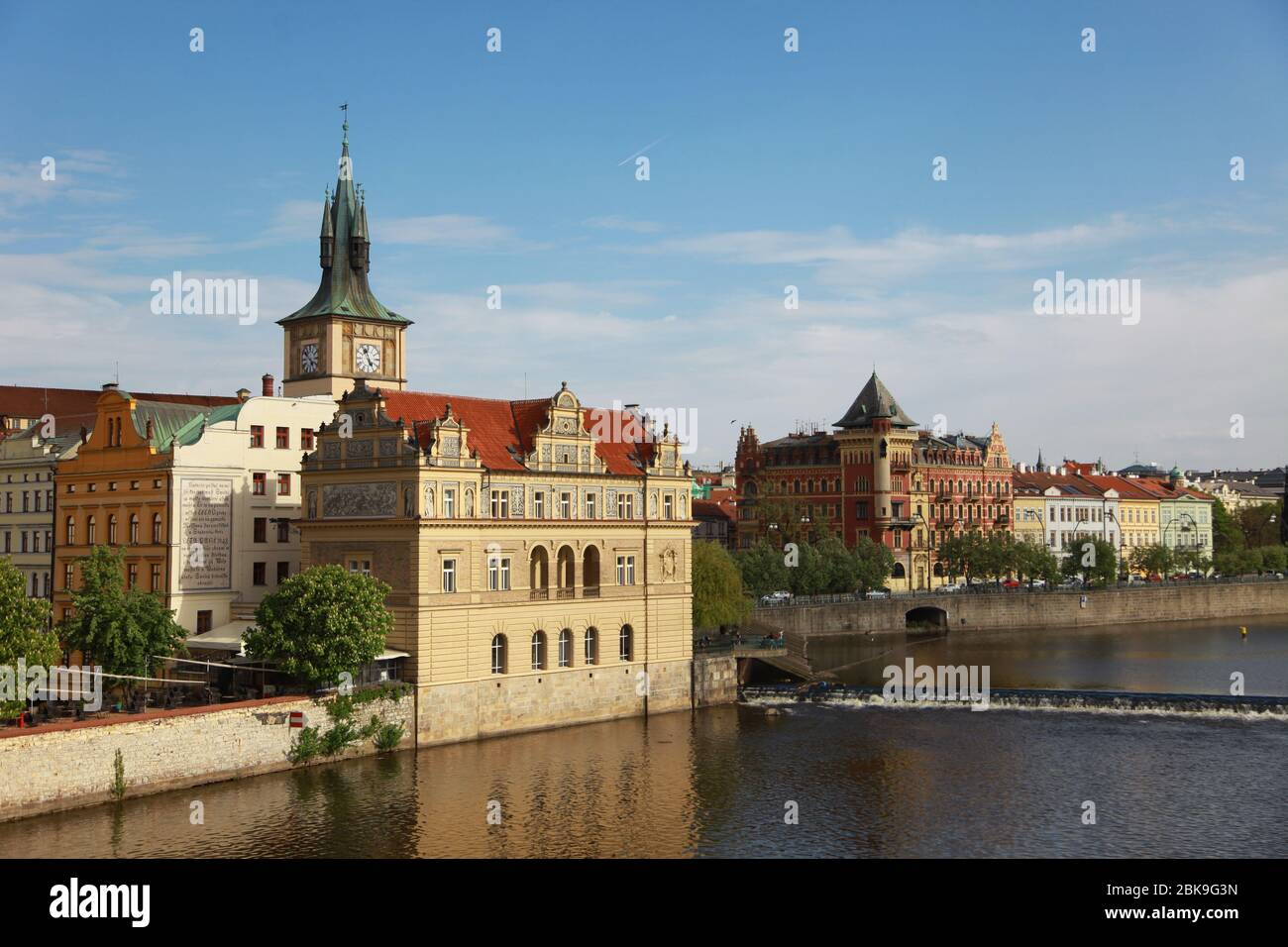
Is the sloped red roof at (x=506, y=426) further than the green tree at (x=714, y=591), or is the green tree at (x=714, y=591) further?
the green tree at (x=714, y=591)

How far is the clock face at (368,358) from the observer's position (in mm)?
79750

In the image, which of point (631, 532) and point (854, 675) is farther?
point (854, 675)

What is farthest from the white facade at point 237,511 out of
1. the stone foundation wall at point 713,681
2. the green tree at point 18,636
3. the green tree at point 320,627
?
the stone foundation wall at point 713,681

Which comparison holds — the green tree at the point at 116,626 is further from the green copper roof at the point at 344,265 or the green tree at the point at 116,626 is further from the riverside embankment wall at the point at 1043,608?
the riverside embankment wall at the point at 1043,608

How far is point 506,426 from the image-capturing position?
67.2 m

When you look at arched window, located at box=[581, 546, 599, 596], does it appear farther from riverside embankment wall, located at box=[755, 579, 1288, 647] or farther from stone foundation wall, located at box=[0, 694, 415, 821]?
riverside embankment wall, located at box=[755, 579, 1288, 647]

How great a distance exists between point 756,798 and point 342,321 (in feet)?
136

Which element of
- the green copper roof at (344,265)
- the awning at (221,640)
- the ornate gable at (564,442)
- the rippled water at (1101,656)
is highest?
the green copper roof at (344,265)

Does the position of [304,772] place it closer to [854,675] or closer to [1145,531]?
[854,675]

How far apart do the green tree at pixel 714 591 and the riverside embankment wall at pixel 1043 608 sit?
19.5 metres
